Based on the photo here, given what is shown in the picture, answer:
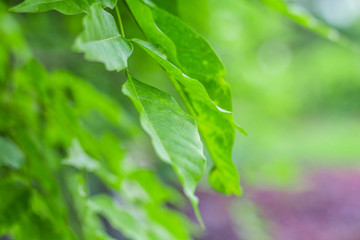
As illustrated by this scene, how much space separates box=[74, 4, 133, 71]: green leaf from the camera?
21 cm

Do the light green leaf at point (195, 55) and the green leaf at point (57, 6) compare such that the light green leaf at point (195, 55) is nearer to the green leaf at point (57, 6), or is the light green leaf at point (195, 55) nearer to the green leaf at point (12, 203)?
the green leaf at point (57, 6)

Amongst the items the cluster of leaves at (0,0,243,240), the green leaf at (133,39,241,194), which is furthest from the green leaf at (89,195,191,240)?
the green leaf at (133,39,241,194)

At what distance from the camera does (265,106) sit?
1.83 meters

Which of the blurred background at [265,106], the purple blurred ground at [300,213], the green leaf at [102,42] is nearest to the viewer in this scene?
Answer: the green leaf at [102,42]

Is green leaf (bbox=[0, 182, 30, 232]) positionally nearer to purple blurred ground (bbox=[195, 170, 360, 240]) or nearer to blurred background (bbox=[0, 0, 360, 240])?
blurred background (bbox=[0, 0, 360, 240])

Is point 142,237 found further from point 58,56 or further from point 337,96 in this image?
point 337,96

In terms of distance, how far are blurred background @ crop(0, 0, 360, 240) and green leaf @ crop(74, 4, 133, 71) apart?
203mm

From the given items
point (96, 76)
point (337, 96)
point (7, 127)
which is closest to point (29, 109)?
point (7, 127)

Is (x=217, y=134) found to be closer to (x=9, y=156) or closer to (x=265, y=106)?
(x=9, y=156)

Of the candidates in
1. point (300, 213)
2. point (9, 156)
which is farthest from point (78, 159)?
point (300, 213)

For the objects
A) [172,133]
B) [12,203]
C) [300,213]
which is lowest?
[300,213]

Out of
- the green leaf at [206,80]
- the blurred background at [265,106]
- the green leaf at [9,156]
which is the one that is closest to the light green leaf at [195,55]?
the green leaf at [206,80]

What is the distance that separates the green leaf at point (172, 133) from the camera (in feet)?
0.81

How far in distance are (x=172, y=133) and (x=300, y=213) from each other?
3.33 metres
